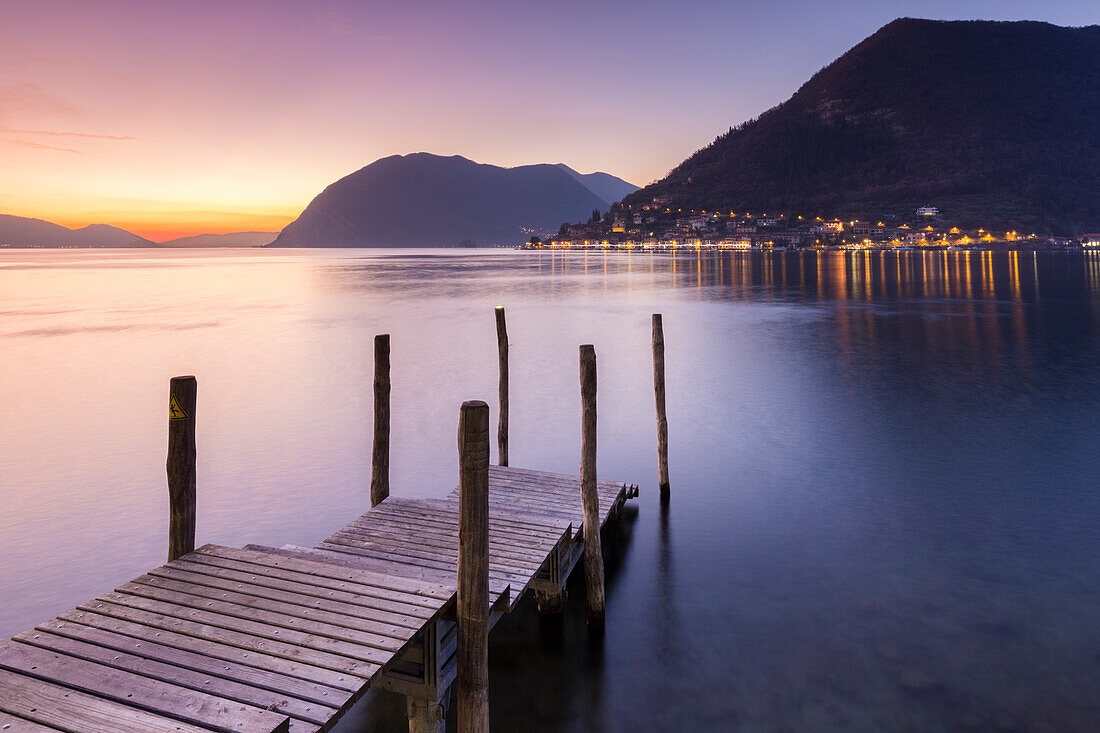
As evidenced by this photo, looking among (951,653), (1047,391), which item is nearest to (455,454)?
(951,653)

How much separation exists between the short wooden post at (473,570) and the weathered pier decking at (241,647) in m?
0.30

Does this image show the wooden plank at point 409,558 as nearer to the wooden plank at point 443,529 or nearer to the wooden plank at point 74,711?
the wooden plank at point 443,529

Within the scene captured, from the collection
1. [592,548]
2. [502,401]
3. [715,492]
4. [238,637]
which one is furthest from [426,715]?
[715,492]

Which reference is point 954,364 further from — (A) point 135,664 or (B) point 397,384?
(A) point 135,664

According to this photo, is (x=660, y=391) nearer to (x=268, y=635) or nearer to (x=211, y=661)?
(x=268, y=635)

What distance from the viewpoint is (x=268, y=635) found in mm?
5320

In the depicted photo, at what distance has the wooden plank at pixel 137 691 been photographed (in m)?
4.23

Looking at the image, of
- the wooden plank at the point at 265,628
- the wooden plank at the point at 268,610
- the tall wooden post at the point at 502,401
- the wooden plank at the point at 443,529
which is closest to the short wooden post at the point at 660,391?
the tall wooden post at the point at 502,401

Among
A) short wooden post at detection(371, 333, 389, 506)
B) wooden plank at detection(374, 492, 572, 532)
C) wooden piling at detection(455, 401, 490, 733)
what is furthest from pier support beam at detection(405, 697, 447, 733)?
short wooden post at detection(371, 333, 389, 506)

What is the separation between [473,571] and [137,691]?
234 cm

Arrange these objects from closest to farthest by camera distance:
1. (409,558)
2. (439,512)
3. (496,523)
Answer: (409,558) → (496,523) → (439,512)

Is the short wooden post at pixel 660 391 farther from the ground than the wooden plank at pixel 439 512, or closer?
farther from the ground

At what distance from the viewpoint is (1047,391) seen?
Result: 24.2 metres

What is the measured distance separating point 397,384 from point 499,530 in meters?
19.6
